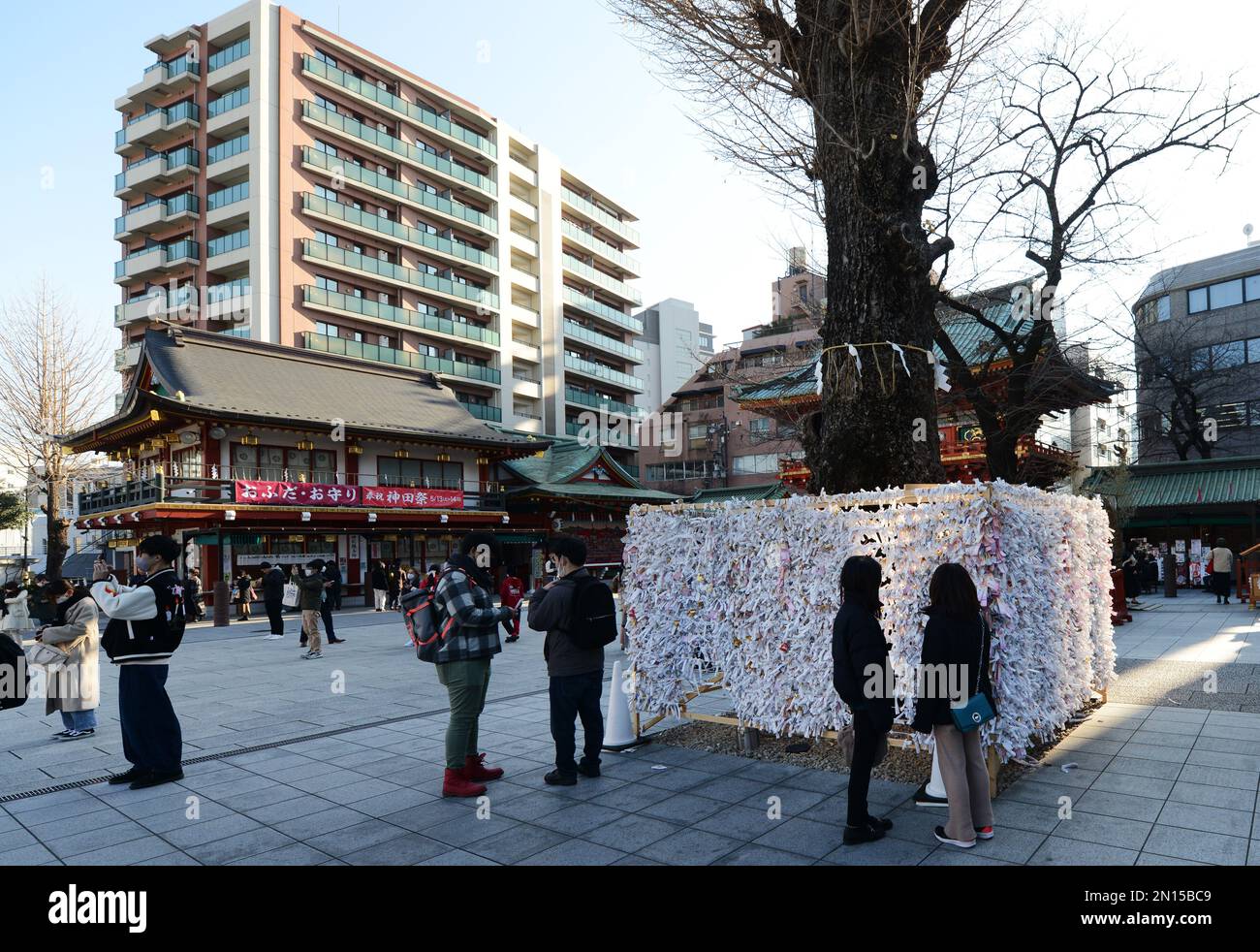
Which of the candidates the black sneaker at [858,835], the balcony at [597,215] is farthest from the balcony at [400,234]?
the black sneaker at [858,835]

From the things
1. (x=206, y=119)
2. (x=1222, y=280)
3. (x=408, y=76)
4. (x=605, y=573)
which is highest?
(x=408, y=76)

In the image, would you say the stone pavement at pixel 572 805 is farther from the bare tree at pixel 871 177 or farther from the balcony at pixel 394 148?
the balcony at pixel 394 148

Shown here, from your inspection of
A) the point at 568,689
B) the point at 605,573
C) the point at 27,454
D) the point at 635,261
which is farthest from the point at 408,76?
the point at 568,689

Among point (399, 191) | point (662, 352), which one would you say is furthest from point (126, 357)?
point (662, 352)

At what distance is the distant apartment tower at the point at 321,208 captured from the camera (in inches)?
1433

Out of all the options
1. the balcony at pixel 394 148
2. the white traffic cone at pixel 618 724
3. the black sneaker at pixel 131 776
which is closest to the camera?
A: the black sneaker at pixel 131 776

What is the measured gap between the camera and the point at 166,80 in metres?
38.7

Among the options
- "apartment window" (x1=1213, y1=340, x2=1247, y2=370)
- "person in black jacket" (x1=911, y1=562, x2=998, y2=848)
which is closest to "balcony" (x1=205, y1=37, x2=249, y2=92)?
"person in black jacket" (x1=911, y1=562, x2=998, y2=848)

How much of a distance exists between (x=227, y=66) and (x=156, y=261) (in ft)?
33.1

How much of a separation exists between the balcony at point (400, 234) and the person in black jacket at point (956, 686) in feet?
129

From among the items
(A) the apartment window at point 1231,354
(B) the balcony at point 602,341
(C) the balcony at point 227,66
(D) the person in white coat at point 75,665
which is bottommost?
(D) the person in white coat at point 75,665
